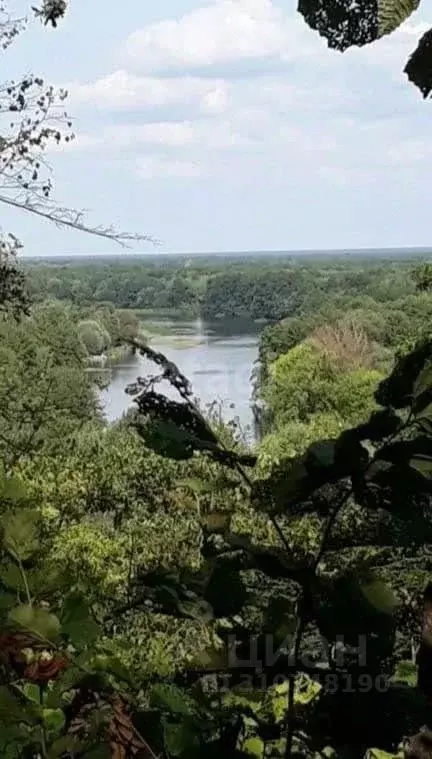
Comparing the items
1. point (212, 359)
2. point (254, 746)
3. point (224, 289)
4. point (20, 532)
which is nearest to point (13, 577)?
point (20, 532)

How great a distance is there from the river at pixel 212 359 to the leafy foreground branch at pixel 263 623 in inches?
660

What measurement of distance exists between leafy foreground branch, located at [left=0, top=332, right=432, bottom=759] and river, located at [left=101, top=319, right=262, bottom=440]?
16768 millimetres

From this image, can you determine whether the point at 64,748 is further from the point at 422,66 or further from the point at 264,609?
the point at 422,66

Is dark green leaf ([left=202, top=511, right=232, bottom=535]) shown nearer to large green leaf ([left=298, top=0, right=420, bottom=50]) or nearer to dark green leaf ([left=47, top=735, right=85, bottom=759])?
dark green leaf ([left=47, top=735, right=85, bottom=759])

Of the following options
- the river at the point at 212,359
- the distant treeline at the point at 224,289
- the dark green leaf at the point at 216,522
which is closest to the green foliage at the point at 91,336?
the river at the point at 212,359

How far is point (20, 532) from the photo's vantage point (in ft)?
1.66

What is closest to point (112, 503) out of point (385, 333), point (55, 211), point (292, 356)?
point (55, 211)

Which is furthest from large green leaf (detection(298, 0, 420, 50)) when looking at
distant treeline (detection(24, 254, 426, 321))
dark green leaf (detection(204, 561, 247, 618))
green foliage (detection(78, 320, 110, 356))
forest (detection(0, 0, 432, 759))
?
distant treeline (detection(24, 254, 426, 321))

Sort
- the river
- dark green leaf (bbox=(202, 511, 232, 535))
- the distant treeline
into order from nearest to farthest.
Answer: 1. dark green leaf (bbox=(202, 511, 232, 535))
2. the river
3. the distant treeline

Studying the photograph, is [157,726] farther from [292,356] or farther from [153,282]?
[153,282]

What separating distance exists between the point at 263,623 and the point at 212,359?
89.8 ft

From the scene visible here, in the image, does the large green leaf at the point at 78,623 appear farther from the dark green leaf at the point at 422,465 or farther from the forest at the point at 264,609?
the dark green leaf at the point at 422,465

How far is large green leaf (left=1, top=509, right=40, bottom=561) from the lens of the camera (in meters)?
0.50

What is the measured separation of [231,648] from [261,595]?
28 millimetres
